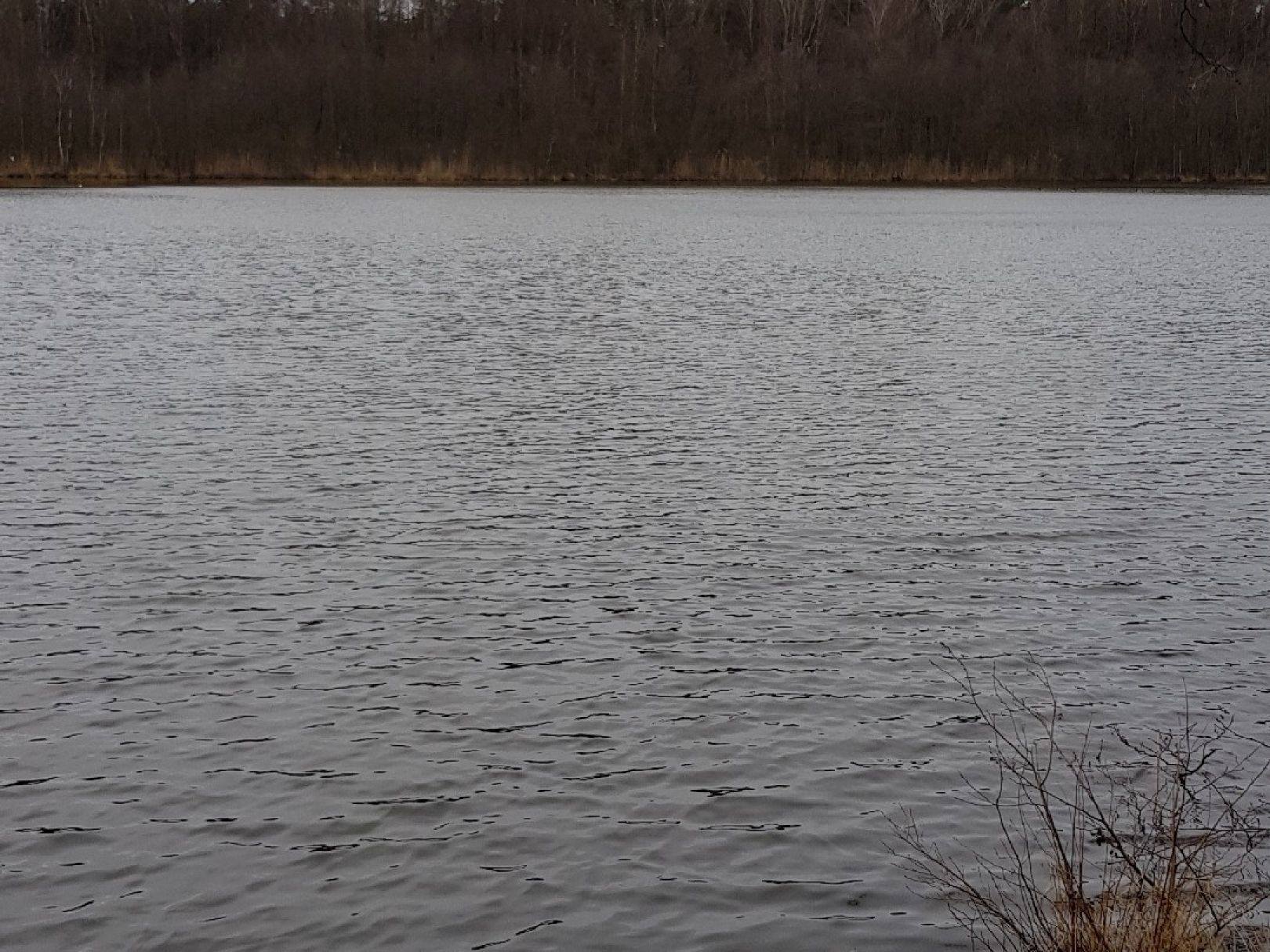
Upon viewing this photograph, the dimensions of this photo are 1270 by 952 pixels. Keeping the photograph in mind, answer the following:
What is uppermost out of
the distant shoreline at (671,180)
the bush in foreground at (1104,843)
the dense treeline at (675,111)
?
the dense treeline at (675,111)

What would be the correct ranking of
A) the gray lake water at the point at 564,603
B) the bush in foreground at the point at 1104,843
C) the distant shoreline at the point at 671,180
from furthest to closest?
the distant shoreline at the point at 671,180
the gray lake water at the point at 564,603
the bush in foreground at the point at 1104,843

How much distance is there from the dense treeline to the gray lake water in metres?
60.4

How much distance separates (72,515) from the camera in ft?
44.4

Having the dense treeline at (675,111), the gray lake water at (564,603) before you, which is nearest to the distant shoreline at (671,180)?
the dense treeline at (675,111)

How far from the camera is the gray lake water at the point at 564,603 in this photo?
23.4 ft

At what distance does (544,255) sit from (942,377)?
899 inches

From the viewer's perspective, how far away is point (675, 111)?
9081 centimetres

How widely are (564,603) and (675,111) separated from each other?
8288 centimetres

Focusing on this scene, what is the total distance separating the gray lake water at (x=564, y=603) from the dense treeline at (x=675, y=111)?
60.4 meters

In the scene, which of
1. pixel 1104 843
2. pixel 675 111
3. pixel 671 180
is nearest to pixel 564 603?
pixel 1104 843

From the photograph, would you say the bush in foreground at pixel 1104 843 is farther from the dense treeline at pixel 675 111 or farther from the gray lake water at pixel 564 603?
the dense treeline at pixel 675 111

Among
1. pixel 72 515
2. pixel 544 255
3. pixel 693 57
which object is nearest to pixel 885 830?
pixel 72 515

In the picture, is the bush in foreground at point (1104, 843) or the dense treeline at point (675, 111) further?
the dense treeline at point (675, 111)

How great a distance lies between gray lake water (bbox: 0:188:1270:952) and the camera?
23.4 ft
